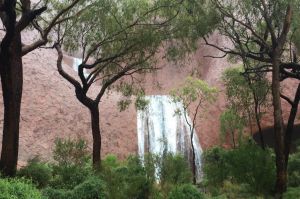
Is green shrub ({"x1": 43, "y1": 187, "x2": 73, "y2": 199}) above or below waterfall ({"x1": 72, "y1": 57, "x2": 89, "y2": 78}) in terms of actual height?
below

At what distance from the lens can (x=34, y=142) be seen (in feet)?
89.0

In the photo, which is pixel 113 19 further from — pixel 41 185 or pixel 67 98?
pixel 67 98

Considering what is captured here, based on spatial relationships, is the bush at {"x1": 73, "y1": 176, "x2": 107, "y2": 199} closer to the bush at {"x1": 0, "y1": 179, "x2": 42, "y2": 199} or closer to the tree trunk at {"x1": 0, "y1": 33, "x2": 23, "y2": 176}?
the tree trunk at {"x1": 0, "y1": 33, "x2": 23, "y2": 176}

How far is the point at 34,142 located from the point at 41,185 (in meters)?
14.2

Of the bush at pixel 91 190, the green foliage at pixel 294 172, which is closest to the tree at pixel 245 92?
the green foliage at pixel 294 172

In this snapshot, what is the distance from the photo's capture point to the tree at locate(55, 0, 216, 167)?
51.9ft

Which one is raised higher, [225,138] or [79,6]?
[79,6]

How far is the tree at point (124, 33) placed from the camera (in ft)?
51.9

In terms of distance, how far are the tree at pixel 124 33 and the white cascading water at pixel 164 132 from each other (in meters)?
11.7

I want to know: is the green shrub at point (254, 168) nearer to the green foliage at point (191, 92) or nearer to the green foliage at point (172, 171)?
the green foliage at point (172, 171)

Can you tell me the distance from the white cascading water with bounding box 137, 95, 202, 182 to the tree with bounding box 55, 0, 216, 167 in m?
11.7

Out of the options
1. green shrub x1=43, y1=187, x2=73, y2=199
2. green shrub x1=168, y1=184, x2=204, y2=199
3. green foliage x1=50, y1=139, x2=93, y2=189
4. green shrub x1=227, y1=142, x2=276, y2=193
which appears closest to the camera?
green shrub x1=168, y1=184, x2=204, y2=199

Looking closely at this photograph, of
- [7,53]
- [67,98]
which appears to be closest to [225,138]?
[67,98]

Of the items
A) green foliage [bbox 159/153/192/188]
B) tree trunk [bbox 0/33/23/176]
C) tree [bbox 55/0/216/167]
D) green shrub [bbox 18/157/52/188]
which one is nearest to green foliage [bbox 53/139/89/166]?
green shrub [bbox 18/157/52/188]
